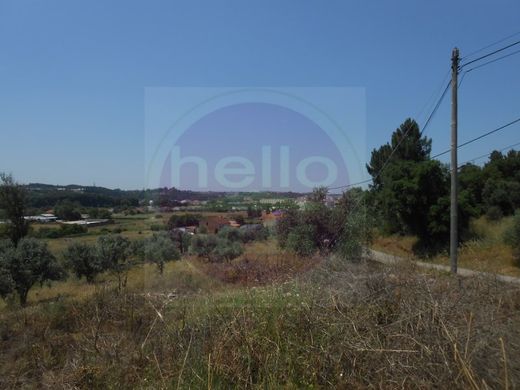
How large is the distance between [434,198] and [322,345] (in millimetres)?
22765

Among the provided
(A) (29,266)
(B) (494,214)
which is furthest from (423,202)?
(A) (29,266)

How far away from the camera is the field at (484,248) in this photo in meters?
16.8

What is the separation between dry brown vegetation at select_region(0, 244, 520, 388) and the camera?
2746mm

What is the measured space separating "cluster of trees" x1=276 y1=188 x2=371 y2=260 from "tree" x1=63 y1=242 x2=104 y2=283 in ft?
36.3

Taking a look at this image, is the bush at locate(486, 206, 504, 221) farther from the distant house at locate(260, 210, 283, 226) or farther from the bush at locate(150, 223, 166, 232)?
the bush at locate(150, 223, 166, 232)

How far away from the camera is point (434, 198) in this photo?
24000 millimetres

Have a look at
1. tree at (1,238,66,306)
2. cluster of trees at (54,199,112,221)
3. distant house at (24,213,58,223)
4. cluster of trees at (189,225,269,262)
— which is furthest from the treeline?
distant house at (24,213,58,223)

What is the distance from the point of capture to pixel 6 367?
4742mm

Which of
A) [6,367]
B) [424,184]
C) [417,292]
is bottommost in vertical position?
[6,367]

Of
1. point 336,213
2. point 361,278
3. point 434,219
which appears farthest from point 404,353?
point 434,219

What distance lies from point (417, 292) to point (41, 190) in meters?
35.7

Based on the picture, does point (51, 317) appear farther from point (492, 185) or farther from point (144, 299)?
point (492, 185)

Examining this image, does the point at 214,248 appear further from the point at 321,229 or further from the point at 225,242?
the point at 321,229

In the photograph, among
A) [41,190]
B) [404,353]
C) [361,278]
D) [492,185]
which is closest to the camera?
[404,353]
